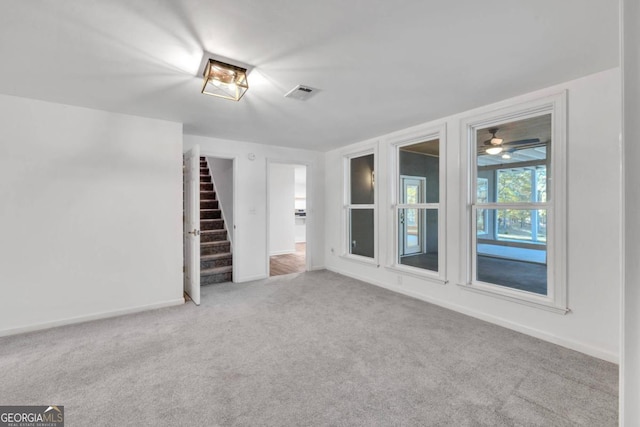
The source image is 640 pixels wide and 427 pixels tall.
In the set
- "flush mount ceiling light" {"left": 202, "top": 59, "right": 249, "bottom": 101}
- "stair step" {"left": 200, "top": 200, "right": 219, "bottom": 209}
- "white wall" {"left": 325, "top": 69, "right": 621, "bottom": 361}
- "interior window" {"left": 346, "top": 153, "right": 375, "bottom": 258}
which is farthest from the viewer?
"stair step" {"left": 200, "top": 200, "right": 219, "bottom": 209}

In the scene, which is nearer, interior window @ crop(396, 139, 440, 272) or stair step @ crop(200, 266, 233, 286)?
interior window @ crop(396, 139, 440, 272)

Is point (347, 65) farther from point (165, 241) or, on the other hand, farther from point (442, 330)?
point (165, 241)

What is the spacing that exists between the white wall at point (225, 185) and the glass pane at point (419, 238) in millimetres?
2994

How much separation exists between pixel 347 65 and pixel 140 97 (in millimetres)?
2052

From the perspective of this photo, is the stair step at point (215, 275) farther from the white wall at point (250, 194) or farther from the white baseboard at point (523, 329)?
the white baseboard at point (523, 329)

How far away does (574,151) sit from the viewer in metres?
2.51

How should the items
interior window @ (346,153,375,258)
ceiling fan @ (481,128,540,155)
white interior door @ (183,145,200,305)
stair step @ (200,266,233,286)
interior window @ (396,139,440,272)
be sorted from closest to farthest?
ceiling fan @ (481,128,540,155) < white interior door @ (183,145,200,305) < interior window @ (396,139,440,272) < stair step @ (200,266,233,286) < interior window @ (346,153,375,258)

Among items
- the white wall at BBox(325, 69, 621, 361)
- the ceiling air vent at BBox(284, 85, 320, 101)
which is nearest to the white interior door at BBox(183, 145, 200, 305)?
the ceiling air vent at BBox(284, 85, 320, 101)

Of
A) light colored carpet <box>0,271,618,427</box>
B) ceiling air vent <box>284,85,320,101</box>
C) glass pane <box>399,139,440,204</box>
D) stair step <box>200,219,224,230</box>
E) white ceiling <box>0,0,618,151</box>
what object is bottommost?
light colored carpet <box>0,271,618,427</box>

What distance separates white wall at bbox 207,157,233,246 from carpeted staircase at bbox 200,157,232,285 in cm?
14

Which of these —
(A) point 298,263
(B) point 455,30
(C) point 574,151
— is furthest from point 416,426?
(A) point 298,263

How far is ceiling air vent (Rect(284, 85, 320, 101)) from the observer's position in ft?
8.50

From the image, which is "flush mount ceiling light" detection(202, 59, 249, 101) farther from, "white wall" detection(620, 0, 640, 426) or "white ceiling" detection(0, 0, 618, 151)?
"white wall" detection(620, 0, 640, 426)

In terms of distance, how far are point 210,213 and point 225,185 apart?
66cm
